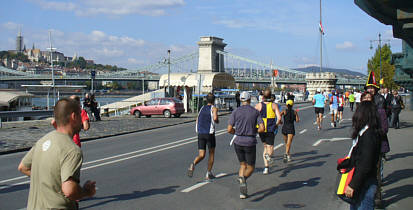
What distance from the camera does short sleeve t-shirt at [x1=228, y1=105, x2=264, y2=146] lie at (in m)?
8.13

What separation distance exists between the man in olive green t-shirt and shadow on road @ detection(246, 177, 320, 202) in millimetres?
4811

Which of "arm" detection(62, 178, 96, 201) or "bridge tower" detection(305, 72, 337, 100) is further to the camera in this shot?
"bridge tower" detection(305, 72, 337, 100)

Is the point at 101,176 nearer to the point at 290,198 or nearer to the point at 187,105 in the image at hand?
the point at 290,198

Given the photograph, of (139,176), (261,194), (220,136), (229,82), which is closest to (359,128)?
(261,194)

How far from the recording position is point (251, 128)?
816 cm

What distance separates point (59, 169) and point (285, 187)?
6.14 m

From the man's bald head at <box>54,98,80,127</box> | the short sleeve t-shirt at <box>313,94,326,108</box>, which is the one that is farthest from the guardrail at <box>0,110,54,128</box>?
the man's bald head at <box>54,98,80,127</box>

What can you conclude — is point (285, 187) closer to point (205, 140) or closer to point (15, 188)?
point (205, 140)

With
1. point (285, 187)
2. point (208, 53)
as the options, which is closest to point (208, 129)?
point (285, 187)

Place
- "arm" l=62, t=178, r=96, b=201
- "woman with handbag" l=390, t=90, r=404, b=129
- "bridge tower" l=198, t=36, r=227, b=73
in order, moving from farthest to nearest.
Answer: "bridge tower" l=198, t=36, r=227, b=73, "woman with handbag" l=390, t=90, r=404, b=129, "arm" l=62, t=178, r=96, b=201

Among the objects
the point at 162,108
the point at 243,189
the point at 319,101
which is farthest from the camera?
the point at 162,108

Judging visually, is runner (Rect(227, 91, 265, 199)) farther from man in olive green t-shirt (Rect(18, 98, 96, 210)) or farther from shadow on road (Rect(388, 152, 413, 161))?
shadow on road (Rect(388, 152, 413, 161))

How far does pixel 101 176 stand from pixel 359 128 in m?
6.33

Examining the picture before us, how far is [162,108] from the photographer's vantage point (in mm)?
33156
